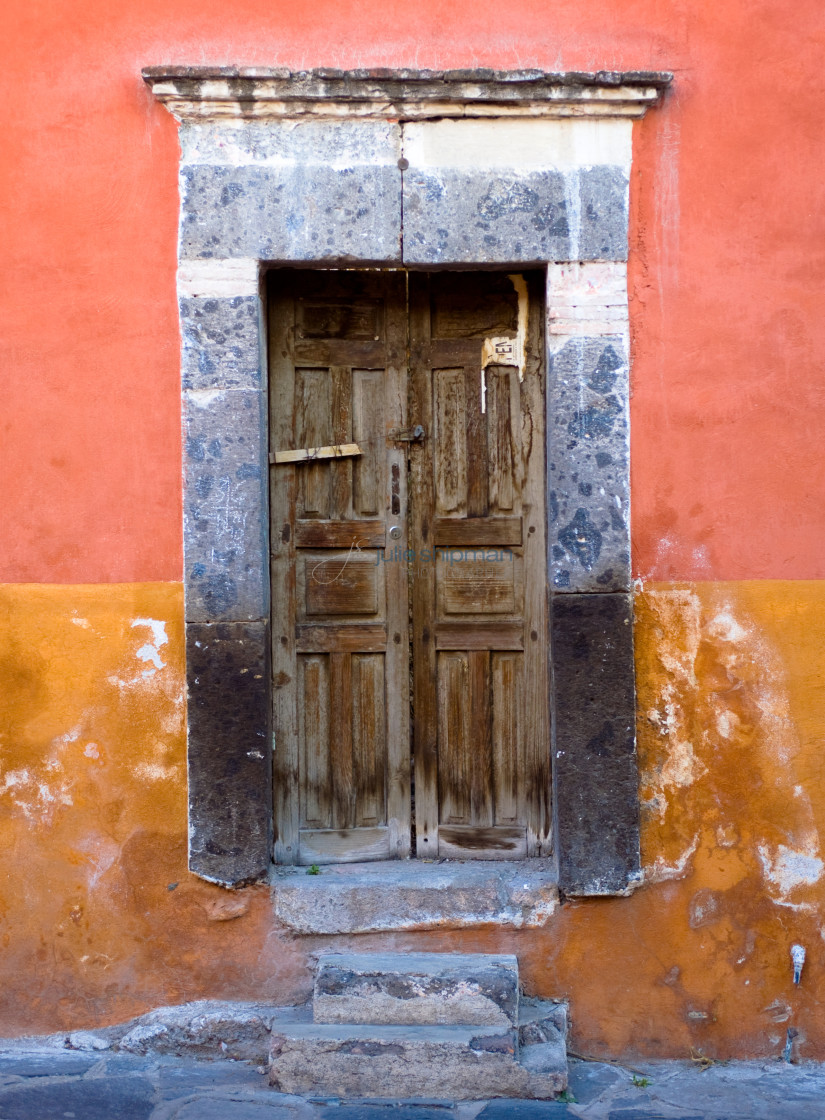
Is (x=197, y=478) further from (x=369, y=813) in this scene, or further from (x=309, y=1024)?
(x=309, y=1024)

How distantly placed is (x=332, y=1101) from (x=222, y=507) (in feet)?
6.23

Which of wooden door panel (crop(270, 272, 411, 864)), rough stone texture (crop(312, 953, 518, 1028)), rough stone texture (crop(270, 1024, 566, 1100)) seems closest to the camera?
rough stone texture (crop(270, 1024, 566, 1100))

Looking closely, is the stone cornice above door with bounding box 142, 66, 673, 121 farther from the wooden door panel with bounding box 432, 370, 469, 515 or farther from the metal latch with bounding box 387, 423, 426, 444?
the metal latch with bounding box 387, 423, 426, 444

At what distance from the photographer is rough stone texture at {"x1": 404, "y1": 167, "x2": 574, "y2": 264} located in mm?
3230

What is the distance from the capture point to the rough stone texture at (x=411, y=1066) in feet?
9.66

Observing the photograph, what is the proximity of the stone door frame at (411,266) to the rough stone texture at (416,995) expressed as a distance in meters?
0.41

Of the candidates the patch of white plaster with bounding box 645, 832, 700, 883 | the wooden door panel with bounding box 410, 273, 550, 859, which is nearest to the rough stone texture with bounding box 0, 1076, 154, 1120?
the wooden door panel with bounding box 410, 273, 550, 859

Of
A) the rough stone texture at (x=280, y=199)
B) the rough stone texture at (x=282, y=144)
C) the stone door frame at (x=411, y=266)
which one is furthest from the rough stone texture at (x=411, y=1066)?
the rough stone texture at (x=282, y=144)

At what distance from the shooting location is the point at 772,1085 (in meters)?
3.05

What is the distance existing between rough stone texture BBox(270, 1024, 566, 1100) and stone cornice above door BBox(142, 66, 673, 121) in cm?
299

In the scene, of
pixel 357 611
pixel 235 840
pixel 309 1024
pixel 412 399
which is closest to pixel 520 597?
pixel 357 611

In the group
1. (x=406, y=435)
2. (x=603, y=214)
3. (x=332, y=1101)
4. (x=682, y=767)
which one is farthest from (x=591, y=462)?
(x=332, y=1101)

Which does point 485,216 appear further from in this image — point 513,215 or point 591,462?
point 591,462

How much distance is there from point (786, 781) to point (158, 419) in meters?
2.45
